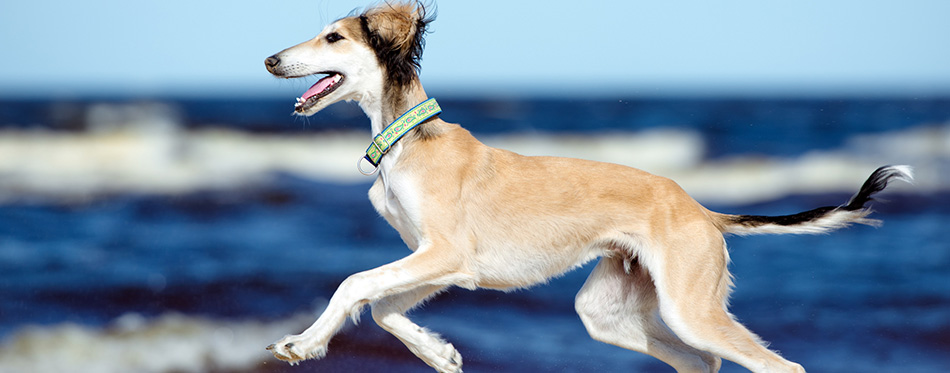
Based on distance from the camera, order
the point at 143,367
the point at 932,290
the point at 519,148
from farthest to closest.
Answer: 1. the point at 519,148
2. the point at 932,290
3. the point at 143,367

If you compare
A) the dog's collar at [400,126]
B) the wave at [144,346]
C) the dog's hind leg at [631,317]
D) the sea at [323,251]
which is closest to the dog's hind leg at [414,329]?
the dog's collar at [400,126]

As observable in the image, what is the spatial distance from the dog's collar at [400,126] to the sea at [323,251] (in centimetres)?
456

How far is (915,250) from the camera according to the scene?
14.7 metres

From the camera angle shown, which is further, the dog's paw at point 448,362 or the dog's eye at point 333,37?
the dog's paw at point 448,362

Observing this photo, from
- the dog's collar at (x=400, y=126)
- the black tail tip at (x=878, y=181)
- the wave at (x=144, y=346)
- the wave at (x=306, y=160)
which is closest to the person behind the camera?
the dog's collar at (x=400, y=126)

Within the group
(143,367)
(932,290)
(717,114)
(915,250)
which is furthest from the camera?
(717,114)

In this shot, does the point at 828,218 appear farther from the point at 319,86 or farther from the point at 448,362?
the point at 319,86

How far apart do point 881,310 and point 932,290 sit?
1457 mm

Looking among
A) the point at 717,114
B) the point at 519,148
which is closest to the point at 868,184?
the point at 519,148

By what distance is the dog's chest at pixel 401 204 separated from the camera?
465 centimetres

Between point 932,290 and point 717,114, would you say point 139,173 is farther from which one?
point 717,114

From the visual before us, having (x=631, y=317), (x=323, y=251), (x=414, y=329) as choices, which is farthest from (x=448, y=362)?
(x=323, y=251)

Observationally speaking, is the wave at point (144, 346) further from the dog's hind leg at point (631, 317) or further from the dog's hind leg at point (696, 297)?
the dog's hind leg at point (696, 297)

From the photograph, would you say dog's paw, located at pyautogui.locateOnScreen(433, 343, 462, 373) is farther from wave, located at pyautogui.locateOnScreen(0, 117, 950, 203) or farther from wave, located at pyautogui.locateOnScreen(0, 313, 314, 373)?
wave, located at pyautogui.locateOnScreen(0, 117, 950, 203)
